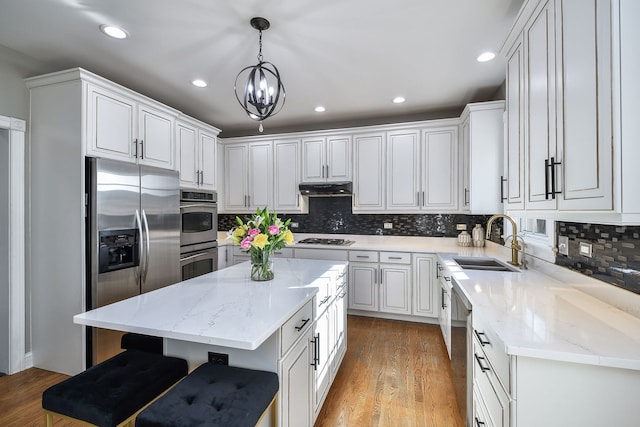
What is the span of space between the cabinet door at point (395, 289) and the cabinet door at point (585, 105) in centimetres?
228

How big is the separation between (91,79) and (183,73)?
74 centimetres

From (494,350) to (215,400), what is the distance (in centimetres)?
110

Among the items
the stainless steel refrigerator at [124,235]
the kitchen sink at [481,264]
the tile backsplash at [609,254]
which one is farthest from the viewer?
the kitchen sink at [481,264]

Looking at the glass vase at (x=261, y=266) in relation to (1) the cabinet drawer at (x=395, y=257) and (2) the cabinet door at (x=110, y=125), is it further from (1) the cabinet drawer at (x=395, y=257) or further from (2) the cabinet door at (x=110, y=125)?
(1) the cabinet drawer at (x=395, y=257)

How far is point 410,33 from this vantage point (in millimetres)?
2094

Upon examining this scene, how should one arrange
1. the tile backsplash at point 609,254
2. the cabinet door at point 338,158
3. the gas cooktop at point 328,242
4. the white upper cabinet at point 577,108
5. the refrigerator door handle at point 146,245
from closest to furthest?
the white upper cabinet at point 577,108
the tile backsplash at point 609,254
the refrigerator door handle at point 146,245
the gas cooktop at point 328,242
the cabinet door at point 338,158

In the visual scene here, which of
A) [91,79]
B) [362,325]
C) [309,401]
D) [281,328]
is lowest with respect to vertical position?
[362,325]

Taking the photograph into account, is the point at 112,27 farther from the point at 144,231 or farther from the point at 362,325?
the point at 362,325

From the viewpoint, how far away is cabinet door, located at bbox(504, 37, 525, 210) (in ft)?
5.24

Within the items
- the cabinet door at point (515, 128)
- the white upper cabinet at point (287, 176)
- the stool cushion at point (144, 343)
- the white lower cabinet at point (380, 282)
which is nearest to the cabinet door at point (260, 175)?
the white upper cabinet at point (287, 176)

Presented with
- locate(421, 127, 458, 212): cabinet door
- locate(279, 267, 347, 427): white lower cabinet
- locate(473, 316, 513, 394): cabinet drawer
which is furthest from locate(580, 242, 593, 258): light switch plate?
locate(421, 127, 458, 212): cabinet door

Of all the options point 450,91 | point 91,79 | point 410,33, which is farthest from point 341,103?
point 91,79

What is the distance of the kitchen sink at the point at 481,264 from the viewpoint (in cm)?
233

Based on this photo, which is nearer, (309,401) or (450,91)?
(309,401)
